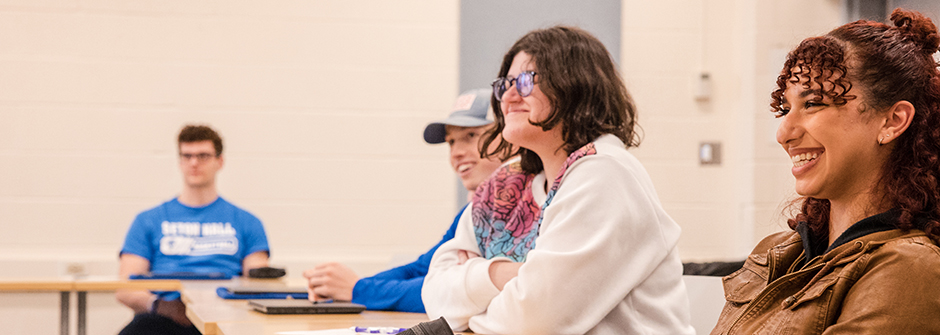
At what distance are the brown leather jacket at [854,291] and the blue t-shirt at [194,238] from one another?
3.04 meters

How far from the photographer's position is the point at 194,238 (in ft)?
12.6

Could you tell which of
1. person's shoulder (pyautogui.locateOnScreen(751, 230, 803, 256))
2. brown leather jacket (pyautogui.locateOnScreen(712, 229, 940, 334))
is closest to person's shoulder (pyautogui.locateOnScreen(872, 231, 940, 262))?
brown leather jacket (pyautogui.locateOnScreen(712, 229, 940, 334))

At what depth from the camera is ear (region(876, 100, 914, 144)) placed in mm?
990

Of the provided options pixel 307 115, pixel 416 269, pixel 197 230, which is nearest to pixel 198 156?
pixel 197 230

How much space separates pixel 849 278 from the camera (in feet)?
3.11

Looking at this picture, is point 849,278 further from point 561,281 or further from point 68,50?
point 68,50

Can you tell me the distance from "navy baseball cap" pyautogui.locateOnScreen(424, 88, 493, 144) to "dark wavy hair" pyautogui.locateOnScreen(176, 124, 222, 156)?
6.01 ft

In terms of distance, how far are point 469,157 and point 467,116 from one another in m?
0.13

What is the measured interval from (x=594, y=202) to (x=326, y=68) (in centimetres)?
330

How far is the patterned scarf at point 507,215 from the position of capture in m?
1.57

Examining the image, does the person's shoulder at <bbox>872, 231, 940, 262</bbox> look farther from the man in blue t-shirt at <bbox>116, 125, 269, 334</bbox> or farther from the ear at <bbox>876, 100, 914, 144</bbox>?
the man in blue t-shirt at <bbox>116, 125, 269, 334</bbox>

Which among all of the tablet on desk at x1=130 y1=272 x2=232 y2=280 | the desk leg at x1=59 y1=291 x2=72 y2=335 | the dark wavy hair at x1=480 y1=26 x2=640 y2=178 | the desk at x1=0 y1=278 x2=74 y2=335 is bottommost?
the desk leg at x1=59 y1=291 x2=72 y2=335

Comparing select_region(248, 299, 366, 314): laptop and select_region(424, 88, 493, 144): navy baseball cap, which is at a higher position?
select_region(424, 88, 493, 144): navy baseball cap

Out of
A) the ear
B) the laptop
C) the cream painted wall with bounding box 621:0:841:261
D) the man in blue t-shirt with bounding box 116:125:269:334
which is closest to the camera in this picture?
the ear
